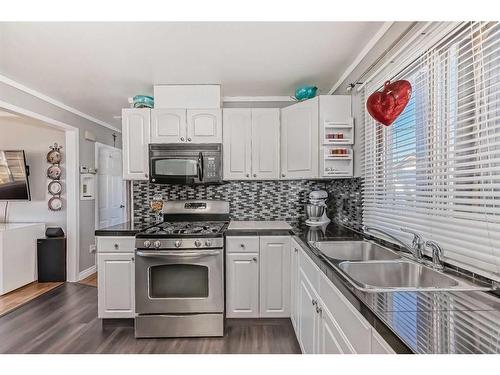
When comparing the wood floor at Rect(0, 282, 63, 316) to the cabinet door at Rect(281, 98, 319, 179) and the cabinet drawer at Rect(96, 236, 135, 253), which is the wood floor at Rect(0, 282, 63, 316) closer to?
the cabinet drawer at Rect(96, 236, 135, 253)

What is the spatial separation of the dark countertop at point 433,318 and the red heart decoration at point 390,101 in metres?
Answer: 0.84

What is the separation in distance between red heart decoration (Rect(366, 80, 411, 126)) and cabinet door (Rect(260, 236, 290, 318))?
133 centimetres

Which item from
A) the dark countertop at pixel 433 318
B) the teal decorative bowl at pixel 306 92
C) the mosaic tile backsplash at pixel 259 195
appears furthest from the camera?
the mosaic tile backsplash at pixel 259 195

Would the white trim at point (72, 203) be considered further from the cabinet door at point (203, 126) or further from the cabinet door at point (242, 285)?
the cabinet door at point (242, 285)

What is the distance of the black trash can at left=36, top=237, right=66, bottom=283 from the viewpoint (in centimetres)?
352

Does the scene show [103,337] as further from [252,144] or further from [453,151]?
[453,151]

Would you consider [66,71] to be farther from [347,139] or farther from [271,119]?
[347,139]

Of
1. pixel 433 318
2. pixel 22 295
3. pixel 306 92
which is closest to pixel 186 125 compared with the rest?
pixel 306 92

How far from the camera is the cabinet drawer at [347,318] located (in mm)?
850

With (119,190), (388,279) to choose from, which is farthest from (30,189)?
(388,279)

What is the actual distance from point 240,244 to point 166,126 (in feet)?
4.56

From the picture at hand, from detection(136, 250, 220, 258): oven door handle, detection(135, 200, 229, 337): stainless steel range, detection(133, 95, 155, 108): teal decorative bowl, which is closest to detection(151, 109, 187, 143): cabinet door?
detection(133, 95, 155, 108): teal decorative bowl

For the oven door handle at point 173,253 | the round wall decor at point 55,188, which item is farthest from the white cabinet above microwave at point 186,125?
the round wall decor at point 55,188

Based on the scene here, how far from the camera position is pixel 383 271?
4.63 ft
